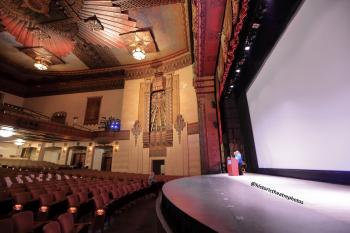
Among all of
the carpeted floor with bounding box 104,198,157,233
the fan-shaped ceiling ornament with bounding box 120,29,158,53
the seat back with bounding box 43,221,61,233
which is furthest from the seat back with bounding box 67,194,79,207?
the fan-shaped ceiling ornament with bounding box 120,29,158,53

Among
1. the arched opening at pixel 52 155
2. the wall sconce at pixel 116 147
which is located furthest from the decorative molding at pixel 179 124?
the arched opening at pixel 52 155

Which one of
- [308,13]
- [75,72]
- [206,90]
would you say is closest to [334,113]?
[308,13]

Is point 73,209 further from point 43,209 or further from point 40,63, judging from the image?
point 40,63

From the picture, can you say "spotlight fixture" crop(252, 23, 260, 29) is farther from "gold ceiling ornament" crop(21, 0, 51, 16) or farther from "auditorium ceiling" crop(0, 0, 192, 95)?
"gold ceiling ornament" crop(21, 0, 51, 16)

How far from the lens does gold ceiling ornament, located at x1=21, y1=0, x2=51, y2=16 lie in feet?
24.7

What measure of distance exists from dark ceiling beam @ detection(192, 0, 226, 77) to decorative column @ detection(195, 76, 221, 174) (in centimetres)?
87

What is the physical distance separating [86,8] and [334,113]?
9062mm

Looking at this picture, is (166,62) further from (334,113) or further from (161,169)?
(334,113)

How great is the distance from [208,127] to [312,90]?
160 inches

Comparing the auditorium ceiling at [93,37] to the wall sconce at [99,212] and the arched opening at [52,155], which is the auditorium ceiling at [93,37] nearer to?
the arched opening at [52,155]

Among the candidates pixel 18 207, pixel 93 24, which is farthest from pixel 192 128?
pixel 18 207

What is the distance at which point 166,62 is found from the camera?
12219mm

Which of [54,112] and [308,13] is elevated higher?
[54,112]

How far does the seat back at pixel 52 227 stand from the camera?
1.64 meters
